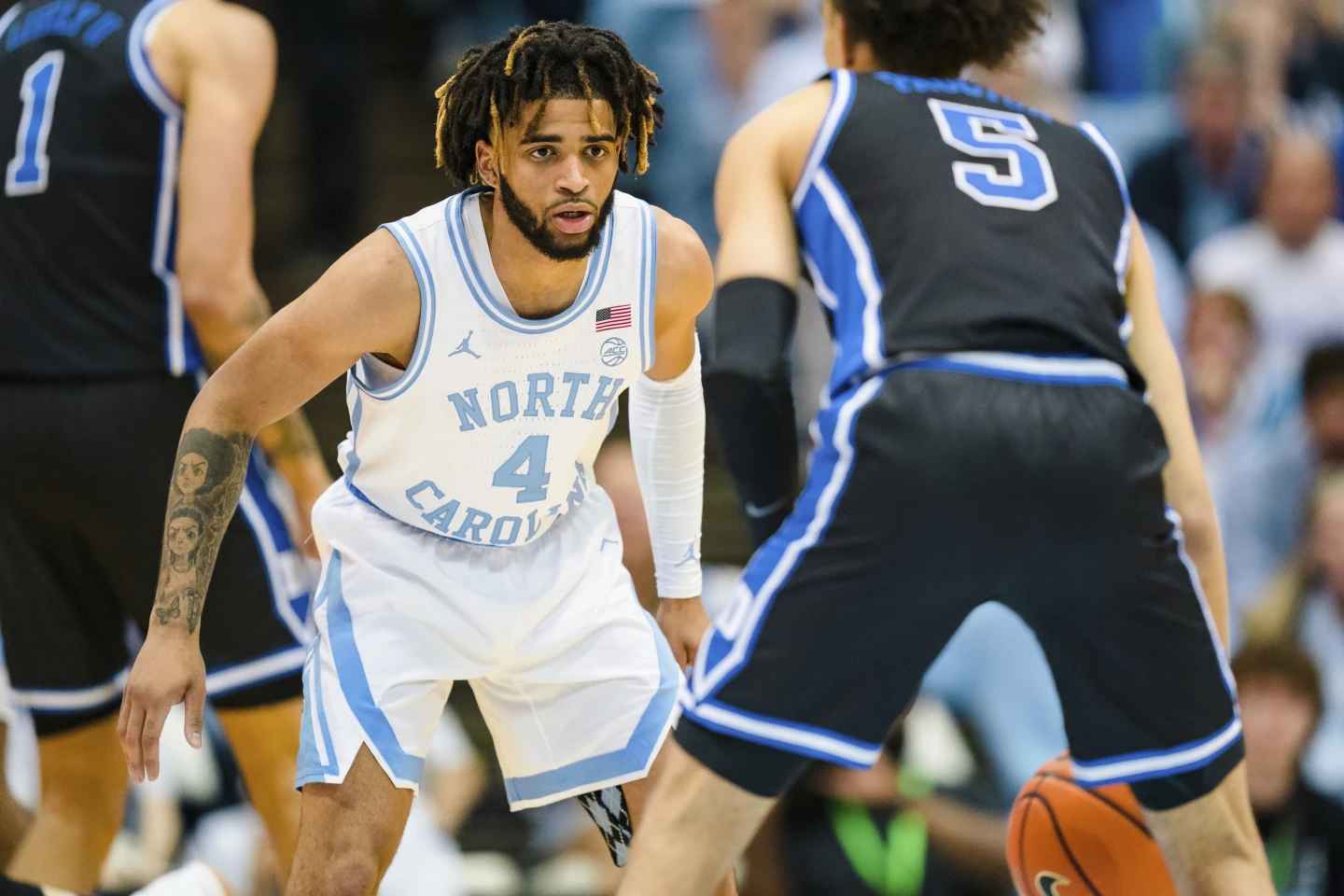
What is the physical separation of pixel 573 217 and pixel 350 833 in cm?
122

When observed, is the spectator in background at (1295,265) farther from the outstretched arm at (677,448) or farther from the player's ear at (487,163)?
the player's ear at (487,163)

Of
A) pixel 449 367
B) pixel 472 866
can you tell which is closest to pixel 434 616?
pixel 449 367

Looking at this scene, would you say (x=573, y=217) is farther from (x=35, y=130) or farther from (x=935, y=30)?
(x=35, y=130)

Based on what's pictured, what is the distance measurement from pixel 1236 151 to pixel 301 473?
498 cm

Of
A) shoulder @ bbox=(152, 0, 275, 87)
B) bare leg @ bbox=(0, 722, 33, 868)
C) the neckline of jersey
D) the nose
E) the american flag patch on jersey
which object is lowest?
bare leg @ bbox=(0, 722, 33, 868)

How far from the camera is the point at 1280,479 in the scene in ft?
25.4

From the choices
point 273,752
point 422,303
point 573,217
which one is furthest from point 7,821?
point 573,217

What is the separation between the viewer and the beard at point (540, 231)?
376 centimetres

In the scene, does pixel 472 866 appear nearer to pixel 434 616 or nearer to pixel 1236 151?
pixel 434 616

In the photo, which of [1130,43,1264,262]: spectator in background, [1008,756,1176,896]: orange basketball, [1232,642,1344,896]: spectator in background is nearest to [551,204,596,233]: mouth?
[1008,756,1176,896]: orange basketball

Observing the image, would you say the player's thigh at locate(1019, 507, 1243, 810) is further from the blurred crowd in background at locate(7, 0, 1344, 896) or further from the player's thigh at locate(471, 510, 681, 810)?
the blurred crowd in background at locate(7, 0, 1344, 896)

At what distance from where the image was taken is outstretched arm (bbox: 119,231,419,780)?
363 centimetres

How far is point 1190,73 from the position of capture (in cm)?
838

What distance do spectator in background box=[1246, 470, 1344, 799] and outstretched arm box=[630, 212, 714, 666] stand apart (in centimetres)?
338
